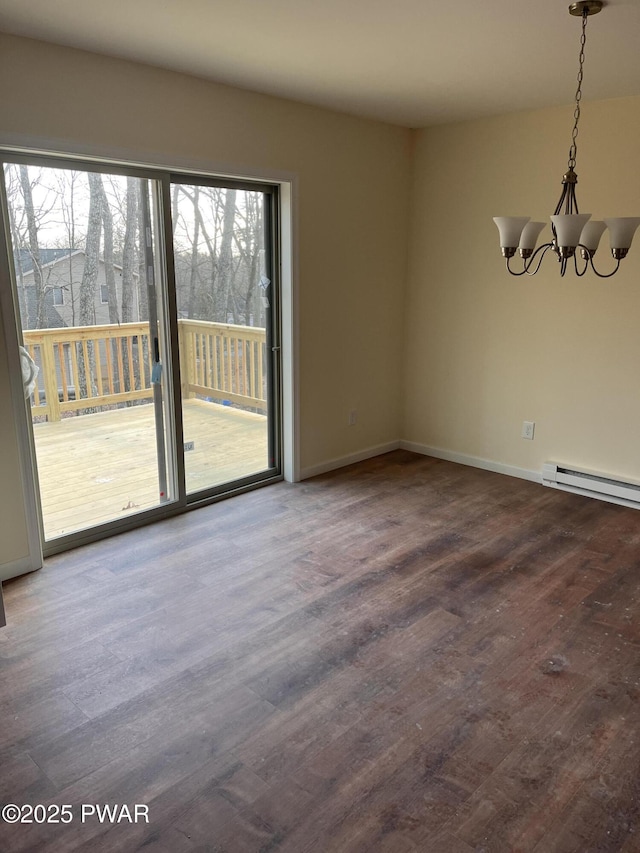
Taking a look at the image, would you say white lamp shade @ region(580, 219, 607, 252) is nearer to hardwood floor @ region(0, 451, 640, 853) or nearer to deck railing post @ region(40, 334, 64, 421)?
hardwood floor @ region(0, 451, 640, 853)

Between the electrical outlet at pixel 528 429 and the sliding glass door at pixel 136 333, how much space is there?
70.5 inches

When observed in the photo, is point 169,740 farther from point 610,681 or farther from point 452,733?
point 610,681

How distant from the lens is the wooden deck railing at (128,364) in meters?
3.24

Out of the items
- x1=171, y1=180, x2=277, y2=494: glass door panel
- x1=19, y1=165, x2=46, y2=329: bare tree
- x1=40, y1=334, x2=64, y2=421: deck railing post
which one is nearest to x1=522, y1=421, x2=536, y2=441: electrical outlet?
x1=171, y1=180, x2=277, y2=494: glass door panel

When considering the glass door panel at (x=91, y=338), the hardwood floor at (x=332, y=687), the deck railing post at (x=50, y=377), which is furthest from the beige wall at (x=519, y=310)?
the deck railing post at (x=50, y=377)

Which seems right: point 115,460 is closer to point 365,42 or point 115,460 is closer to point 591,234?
point 365,42

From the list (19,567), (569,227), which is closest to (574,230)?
(569,227)

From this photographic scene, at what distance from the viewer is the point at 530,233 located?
2621 mm

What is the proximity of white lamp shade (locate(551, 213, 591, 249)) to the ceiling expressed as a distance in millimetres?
754

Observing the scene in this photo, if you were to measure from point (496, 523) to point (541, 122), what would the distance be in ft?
8.40

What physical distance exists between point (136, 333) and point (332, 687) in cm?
217

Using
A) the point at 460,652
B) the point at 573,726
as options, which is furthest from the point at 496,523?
the point at 573,726

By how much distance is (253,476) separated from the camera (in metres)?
4.35

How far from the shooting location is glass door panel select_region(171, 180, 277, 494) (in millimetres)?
3721
